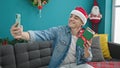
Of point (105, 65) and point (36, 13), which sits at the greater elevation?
point (36, 13)

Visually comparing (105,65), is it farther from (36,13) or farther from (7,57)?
(7,57)

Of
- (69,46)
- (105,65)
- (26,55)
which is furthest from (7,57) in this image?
(105,65)

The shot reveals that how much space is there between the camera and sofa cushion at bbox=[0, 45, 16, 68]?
7.88 ft

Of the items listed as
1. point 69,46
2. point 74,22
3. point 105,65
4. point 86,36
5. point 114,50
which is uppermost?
point 74,22

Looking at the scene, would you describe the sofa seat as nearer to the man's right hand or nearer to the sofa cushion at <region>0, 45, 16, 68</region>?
the sofa cushion at <region>0, 45, 16, 68</region>

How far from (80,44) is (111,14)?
2081 millimetres

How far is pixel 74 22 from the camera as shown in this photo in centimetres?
202

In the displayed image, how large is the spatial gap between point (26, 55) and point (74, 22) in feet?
2.96

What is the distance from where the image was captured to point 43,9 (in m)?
3.11

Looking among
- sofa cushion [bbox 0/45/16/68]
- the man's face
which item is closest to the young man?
the man's face

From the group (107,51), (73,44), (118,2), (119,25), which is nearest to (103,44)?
(107,51)

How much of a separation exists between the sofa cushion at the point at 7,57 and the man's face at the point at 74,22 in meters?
0.84

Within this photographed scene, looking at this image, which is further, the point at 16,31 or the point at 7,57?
the point at 7,57

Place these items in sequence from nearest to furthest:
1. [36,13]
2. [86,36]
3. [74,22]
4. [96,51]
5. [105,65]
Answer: [86,36]
[74,22]
[105,65]
[36,13]
[96,51]
